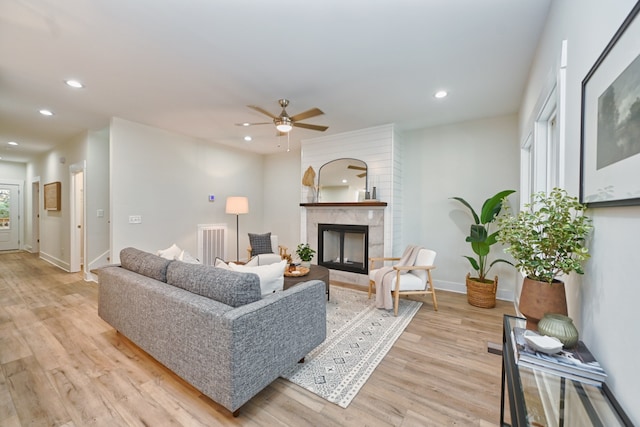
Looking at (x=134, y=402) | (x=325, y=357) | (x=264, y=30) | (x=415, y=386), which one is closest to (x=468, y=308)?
(x=415, y=386)

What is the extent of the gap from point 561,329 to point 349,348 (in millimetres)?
1706

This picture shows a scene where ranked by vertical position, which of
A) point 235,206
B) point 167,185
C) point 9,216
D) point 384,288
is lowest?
point 384,288

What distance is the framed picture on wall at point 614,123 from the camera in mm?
802

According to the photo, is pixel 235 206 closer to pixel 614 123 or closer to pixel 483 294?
pixel 483 294

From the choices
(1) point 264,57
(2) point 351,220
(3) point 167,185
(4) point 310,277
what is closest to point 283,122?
(1) point 264,57

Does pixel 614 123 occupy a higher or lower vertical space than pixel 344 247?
higher

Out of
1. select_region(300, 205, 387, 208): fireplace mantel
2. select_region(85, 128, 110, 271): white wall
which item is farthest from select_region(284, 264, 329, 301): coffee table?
select_region(85, 128, 110, 271): white wall

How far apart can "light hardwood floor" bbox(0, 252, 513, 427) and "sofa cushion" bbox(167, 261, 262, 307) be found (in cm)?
69

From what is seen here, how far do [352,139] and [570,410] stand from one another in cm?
416

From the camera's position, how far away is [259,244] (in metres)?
4.87

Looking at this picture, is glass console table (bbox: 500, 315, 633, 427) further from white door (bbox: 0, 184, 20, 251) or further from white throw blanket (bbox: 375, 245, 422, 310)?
white door (bbox: 0, 184, 20, 251)

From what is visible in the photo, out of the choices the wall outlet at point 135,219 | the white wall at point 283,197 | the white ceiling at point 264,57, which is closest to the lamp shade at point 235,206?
the white wall at point 283,197

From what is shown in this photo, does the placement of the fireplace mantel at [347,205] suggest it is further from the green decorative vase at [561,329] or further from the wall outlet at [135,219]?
the green decorative vase at [561,329]

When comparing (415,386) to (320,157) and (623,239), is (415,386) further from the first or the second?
(320,157)
